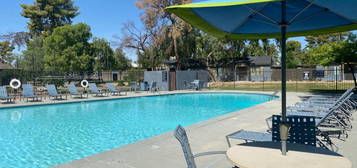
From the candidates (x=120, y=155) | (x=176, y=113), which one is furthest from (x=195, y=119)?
(x=120, y=155)

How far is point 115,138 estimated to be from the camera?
6785 millimetres

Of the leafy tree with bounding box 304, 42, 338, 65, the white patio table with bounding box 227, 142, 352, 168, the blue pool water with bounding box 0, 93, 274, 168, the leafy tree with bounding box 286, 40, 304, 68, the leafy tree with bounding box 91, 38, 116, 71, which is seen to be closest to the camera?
the white patio table with bounding box 227, 142, 352, 168

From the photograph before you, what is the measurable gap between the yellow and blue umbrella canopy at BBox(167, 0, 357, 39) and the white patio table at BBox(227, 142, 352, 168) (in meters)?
1.29

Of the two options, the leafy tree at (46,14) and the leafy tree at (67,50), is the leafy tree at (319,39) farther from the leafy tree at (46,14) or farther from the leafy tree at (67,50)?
the leafy tree at (46,14)

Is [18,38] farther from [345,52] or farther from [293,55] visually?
[345,52]

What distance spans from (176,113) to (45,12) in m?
36.3

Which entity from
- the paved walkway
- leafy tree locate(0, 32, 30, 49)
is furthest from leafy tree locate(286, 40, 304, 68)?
leafy tree locate(0, 32, 30, 49)

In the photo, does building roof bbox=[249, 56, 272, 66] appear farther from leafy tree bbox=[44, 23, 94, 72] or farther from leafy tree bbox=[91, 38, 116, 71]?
leafy tree bbox=[44, 23, 94, 72]

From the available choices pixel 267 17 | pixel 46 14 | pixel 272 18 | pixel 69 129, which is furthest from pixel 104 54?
pixel 267 17

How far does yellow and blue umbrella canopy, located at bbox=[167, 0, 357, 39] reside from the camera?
8.94 feet

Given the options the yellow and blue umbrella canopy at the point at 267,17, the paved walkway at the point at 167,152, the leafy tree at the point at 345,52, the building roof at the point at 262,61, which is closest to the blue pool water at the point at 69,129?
the paved walkway at the point at 167,152

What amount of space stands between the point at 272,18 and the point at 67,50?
84.5 ft

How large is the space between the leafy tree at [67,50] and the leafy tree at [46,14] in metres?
14.3

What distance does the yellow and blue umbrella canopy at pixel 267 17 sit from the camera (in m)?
2.72
